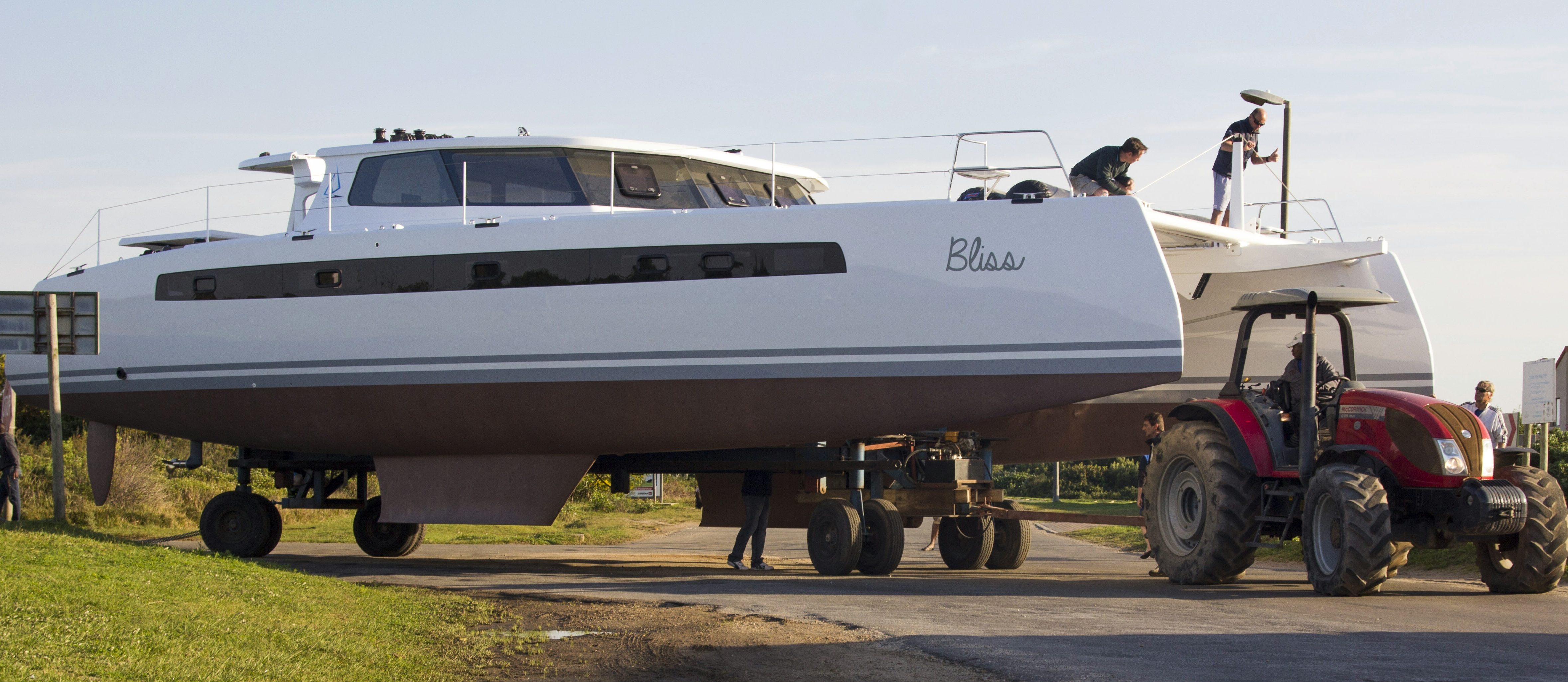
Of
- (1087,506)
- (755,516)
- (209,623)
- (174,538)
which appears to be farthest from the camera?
(1087,506)

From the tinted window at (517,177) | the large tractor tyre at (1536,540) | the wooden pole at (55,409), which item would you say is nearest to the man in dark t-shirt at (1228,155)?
the large tractor tyre at (1536,540)

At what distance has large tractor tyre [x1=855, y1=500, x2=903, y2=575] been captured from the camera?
1152cm

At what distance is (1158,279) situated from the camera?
408 inches

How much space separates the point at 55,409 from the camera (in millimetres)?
12328

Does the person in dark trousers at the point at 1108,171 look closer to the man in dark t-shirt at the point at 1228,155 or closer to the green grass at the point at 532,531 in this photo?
the man in dark t-shirt at the point at 1228,155

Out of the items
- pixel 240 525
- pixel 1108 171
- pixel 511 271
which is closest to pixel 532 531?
pixel 240 525

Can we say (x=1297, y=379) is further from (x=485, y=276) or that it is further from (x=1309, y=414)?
(x=485, y=276)

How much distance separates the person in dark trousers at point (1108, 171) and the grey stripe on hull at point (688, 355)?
153 cm

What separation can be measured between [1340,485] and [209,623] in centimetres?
647

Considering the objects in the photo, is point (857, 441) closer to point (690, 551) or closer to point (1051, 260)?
point (1051, 260)

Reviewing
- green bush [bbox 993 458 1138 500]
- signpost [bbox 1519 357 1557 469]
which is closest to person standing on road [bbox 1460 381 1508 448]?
signpost [bbox 1519 357 1557 469]

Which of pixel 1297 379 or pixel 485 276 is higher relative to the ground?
pixel 485 276

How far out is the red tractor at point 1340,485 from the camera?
26.8 feet

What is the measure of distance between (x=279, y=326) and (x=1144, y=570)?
28.2 feet
